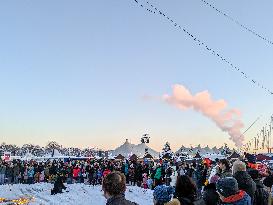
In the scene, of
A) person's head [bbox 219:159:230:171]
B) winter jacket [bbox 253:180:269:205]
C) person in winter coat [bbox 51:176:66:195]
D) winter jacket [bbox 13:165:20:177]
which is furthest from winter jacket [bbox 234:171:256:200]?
winter jacket [bbox 13:165:20:177]

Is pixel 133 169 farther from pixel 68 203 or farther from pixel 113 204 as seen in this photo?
pixel 113 204

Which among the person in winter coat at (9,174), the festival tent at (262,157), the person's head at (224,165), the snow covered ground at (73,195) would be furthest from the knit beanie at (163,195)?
the person in winter coat at (9,174)

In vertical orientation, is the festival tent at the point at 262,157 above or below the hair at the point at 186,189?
above

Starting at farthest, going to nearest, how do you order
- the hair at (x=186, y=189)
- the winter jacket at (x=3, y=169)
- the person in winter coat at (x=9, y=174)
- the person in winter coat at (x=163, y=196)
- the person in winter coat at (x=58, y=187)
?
the person in winter coat at (x=9, y=174) → the winter jacket at (x=3, y=169) → the person in winter coat at (x=58, y=187) → the hair at (x=186, y=189) → the person in winter coat at (x=163, y=196)

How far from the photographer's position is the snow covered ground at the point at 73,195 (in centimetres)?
2153

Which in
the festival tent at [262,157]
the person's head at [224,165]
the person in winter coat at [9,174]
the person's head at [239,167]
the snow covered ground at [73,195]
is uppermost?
the festival tent at [262,157]

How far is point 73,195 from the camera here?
82.5ft

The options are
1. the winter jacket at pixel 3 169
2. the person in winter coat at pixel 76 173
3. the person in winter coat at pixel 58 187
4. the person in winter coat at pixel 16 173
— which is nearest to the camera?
the person in winter coat at pixel 58 187

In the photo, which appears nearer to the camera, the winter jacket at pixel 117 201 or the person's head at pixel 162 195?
the winter jacket at pixel 117 201

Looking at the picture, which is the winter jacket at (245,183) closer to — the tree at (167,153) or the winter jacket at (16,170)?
the winter jacket at (16,170)

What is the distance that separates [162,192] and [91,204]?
53.7ft

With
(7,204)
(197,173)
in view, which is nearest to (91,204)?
(7,204)

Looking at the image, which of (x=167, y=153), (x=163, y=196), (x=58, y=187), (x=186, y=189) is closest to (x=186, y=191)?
(x=186, y=189)

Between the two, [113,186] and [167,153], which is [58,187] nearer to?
[113,186]
